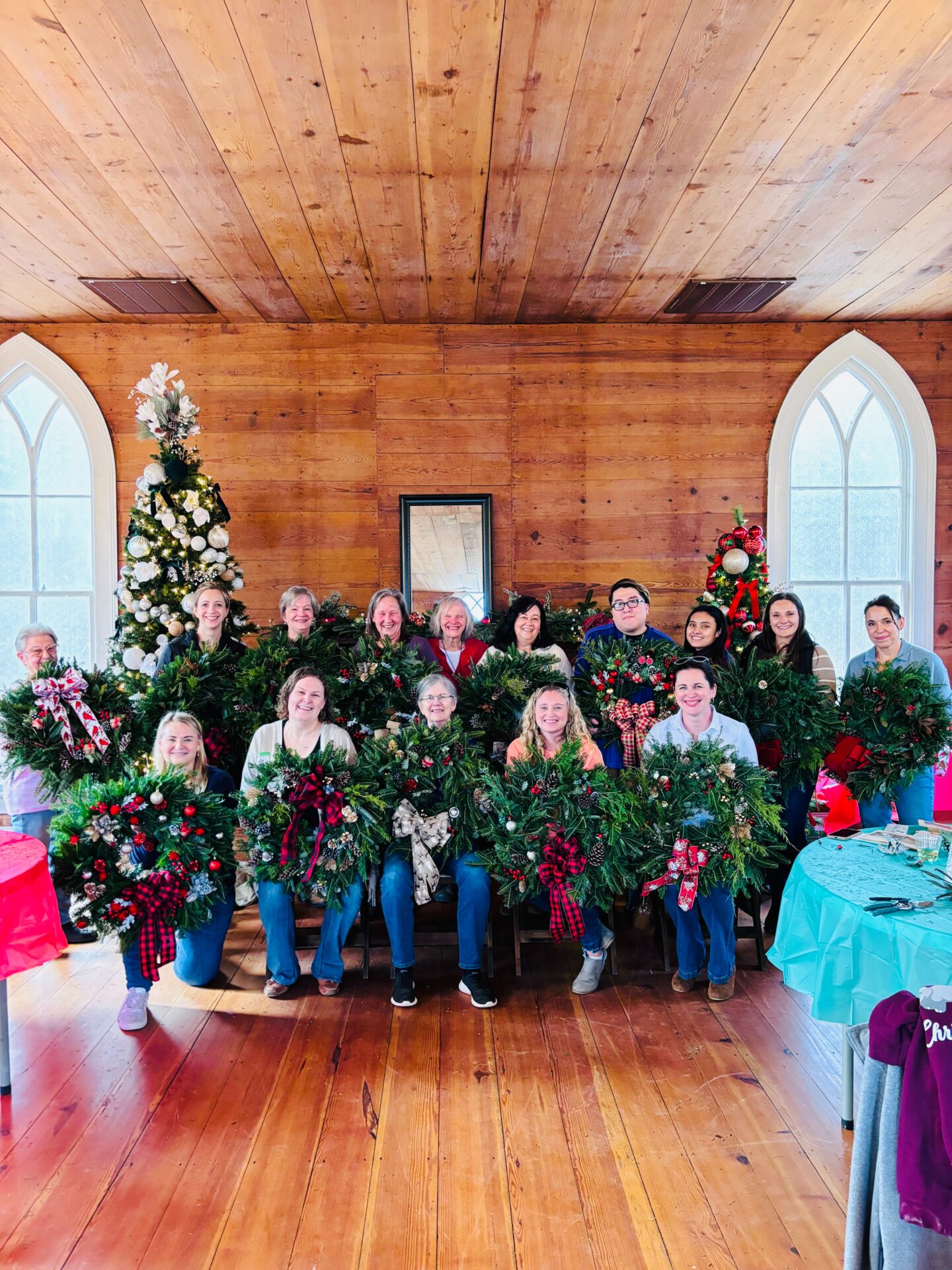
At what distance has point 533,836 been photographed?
3242 millimetres

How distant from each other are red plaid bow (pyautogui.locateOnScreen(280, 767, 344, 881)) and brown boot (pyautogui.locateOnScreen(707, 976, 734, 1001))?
1.63 metres

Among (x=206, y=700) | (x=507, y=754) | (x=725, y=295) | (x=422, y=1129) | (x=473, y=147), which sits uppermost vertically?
(x=725, y=295)

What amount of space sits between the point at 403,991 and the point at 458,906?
39 centimetres

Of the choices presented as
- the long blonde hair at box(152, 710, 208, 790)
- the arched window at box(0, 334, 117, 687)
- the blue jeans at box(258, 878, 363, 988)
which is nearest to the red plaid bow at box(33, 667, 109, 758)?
the long blonde hair at box(152, 710, 208, 790)

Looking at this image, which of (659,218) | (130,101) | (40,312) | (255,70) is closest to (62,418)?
(40,312)

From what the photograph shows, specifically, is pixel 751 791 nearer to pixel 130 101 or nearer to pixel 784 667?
pixel 784 667

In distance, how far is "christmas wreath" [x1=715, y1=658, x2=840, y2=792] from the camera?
12.4ft

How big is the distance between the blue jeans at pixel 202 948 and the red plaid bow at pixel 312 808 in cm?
41

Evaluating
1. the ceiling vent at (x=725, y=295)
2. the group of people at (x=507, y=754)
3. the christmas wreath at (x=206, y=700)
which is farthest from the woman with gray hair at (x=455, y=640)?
the ceiling vent at (x=725, y=295)

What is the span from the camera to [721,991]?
3363 millimetres

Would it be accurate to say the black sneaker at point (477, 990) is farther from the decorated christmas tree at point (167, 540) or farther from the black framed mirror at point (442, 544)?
the black framed mirror at point (442, 544)

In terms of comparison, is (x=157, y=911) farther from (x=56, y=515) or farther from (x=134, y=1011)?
(x=56, y=515)

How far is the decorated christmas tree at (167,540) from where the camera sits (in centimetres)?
510

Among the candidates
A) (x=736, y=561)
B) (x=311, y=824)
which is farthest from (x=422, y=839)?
(x=736, y=561)
